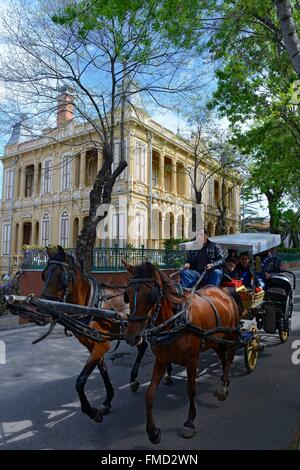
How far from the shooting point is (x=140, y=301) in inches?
140

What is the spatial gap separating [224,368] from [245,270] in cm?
280

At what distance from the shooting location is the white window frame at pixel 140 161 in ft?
80.4

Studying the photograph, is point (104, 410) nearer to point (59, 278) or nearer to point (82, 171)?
point (59, 278)

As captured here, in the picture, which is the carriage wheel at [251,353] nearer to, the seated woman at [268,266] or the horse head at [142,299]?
the seated woman at [268,266]

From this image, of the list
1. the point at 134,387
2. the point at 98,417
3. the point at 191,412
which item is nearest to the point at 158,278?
the point at 191,412

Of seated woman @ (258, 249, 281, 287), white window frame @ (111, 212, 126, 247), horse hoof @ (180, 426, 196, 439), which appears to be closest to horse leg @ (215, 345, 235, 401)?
horse hoof @ (180, 426, 196, 439)

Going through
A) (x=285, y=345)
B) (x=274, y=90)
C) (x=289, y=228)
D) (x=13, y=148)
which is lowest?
(x=285, y=345)

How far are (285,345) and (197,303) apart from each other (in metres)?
4.56

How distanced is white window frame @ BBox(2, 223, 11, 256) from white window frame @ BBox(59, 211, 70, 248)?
633 cm

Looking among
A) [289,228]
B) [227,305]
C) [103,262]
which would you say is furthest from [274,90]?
[289,228]

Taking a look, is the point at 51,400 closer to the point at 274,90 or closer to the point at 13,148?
the point at 274,90

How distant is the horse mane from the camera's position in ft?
12.2

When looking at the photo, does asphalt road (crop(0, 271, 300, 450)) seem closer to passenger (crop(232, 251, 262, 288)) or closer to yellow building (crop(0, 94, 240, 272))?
passenger (crop(232, 251, 262, 288))
